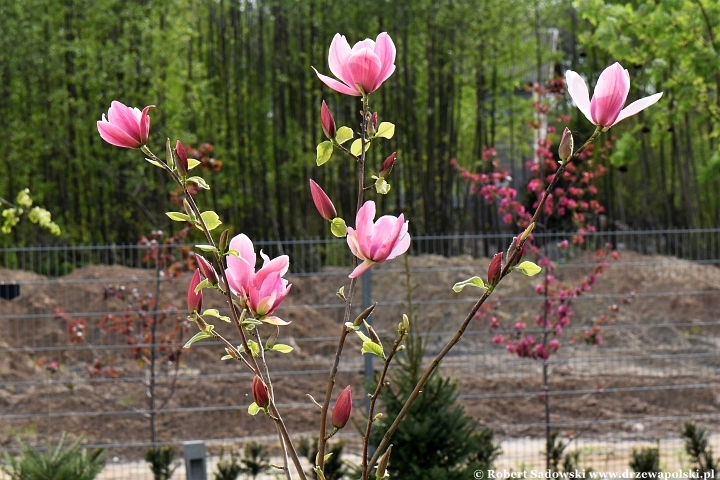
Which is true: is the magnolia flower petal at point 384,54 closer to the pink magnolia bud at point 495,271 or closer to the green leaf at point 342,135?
the green leaf at point 342,135

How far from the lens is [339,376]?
28.2 feet

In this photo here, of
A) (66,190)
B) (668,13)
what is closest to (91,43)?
(66,190)

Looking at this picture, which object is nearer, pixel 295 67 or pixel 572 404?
pixel 572 404

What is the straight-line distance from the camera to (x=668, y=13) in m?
6.93

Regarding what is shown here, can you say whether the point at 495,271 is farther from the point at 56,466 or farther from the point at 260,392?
the point at 56,466

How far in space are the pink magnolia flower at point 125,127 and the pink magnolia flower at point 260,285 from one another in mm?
194

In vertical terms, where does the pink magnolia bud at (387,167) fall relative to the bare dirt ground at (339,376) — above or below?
above

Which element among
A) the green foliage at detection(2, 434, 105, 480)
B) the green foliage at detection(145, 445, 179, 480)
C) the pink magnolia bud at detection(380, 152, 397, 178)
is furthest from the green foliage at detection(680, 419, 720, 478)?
the pink magnolia bud at detection(380, 152, 397, 178)

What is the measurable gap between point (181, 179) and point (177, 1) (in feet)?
50.3

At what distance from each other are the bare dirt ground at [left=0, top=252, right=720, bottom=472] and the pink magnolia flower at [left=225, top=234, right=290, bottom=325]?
5.95m

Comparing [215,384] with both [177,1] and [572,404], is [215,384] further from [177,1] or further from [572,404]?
[177,1]

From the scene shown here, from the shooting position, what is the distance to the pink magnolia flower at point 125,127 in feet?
4.59

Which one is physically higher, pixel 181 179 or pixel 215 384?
pixel 181 179

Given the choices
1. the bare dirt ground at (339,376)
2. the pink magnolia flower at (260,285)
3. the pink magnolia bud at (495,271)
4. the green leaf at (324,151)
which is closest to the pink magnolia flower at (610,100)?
the pink magnolia bud at (495,271)
